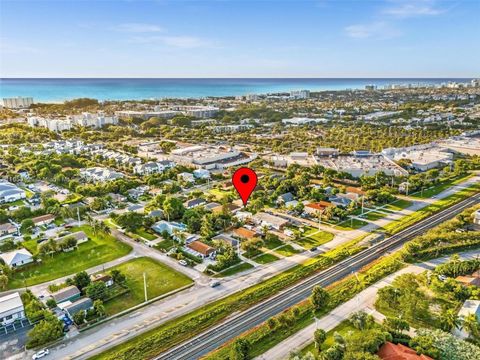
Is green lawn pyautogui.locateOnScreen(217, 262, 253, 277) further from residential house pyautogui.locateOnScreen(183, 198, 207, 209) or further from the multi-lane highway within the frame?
residential house pyautogui.locateOnScreen(183, 198, 207, 209)

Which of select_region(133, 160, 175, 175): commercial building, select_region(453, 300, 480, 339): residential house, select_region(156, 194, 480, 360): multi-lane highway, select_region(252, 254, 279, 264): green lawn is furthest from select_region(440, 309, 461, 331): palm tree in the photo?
select_region(133, 160, 175, 175): commercial building

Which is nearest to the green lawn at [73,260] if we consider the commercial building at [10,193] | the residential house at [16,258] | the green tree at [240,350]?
the residential house at [16,258]

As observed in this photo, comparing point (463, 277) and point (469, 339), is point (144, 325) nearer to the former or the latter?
point (469, 339)

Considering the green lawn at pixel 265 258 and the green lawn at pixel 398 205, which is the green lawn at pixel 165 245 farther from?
the green lawn at pixel 398 205

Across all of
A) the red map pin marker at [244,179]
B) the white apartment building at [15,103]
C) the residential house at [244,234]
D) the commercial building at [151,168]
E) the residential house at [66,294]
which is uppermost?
the white apartment building at [15,103]

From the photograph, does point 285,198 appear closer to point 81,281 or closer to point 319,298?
point 319,298

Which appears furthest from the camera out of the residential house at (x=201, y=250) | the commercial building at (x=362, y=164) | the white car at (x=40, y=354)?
the commercial building at (x=362, y=164)

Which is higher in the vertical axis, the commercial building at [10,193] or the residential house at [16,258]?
the commercial building at [10,193]
